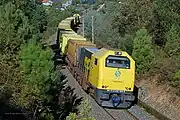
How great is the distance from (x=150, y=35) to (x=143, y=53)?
606cm

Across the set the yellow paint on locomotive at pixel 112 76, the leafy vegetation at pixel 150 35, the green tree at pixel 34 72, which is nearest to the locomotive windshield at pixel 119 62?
the yellow paint on locomotive at pixel 112 76

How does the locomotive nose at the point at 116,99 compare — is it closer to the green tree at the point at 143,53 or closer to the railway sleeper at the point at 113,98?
the railway sleeper at the point at 113,98

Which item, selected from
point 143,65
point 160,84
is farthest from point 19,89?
point 143,65

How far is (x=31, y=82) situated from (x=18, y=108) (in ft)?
4.58

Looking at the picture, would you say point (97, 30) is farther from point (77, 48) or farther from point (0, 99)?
point (0, 99)

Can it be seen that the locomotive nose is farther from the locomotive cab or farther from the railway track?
the railway track

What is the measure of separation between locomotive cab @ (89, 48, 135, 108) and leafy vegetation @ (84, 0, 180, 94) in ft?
7.58

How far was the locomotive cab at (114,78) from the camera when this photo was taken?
2140 cm

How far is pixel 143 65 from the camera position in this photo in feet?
87.8

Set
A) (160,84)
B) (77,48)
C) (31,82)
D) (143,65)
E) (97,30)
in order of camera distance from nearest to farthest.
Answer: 1. (31,82)
2. (160,84)
3. (143,65)
4. (77,48)
5. (97,30)

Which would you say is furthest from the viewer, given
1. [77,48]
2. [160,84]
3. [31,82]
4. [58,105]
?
[77,48]

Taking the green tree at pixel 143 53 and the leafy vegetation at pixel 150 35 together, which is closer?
the leafy vegetation at pixel 150 35

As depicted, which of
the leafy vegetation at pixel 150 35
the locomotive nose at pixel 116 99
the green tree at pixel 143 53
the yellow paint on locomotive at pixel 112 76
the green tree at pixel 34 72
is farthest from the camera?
the green tree at pixel 143 53

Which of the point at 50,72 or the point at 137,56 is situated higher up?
the point at 50,72
